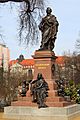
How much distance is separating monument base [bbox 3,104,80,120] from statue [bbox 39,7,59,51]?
4256 millimetres

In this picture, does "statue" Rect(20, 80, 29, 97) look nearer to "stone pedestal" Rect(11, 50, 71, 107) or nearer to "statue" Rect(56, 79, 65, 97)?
"stone pedestal" Rect(11, 50, 71, 107)

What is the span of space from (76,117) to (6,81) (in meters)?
18.6

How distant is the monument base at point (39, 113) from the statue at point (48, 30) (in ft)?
14.0

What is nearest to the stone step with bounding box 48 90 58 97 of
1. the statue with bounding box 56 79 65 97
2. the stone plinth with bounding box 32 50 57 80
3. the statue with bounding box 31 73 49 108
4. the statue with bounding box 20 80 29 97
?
the statue with bounding box 31 73 49 108

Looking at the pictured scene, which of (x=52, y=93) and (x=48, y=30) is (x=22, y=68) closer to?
(x=48, y=30)

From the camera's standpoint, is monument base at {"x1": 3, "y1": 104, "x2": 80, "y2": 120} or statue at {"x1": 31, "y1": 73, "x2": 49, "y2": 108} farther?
statue at {"x1": 31, "y1": 73, "x2": 49, "y2": 108}

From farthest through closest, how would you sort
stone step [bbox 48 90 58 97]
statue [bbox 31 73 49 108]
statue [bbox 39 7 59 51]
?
statue [bbox 39 7 59 51]
stone step [bbox 48 90 58 97]
statue [bbox 31 73 49 108]

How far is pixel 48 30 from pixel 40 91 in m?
4.45

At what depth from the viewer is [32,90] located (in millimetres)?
19781

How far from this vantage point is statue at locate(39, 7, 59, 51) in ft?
71.5

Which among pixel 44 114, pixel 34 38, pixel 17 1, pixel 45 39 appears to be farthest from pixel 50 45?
pixel 44 114

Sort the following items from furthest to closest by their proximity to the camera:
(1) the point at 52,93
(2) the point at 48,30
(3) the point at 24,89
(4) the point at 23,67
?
(4) the point at 23,67 < (2) the point at 48,30 < (3) the point at 24,89 < (1) the point at 52,93

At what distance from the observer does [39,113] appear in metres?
18.7

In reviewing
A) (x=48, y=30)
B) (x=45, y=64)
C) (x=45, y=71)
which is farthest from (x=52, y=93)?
(x=48, y=30)
